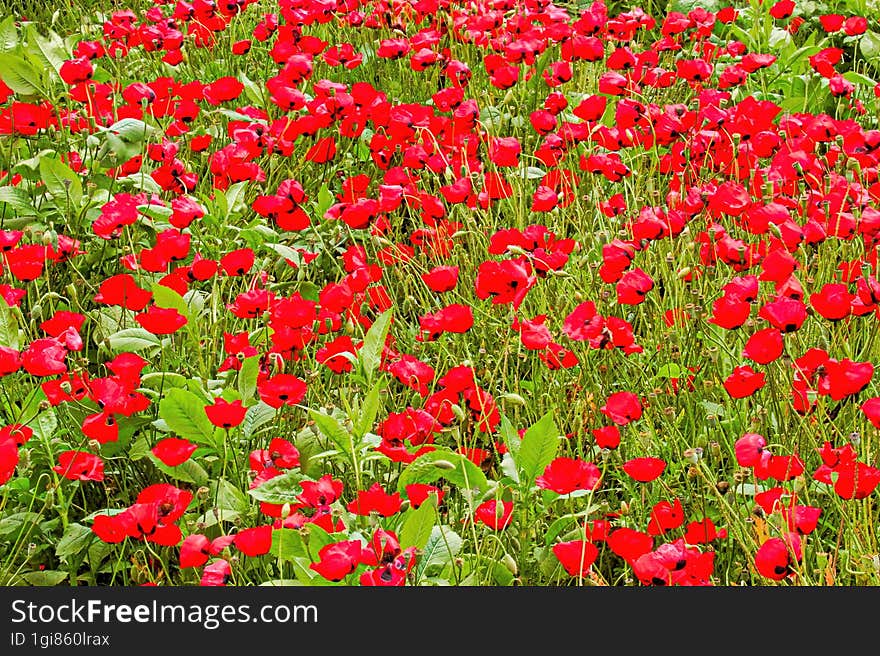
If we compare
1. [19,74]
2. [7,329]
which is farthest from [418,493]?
[19,74]

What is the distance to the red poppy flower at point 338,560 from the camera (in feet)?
4.55

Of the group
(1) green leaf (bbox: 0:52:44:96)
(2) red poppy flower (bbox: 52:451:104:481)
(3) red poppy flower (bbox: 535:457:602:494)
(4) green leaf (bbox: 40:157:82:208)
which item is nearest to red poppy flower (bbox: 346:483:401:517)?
(3) red poppy flower (bbox: 535:457:602:494)

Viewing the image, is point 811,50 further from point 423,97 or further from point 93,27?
point 93,27

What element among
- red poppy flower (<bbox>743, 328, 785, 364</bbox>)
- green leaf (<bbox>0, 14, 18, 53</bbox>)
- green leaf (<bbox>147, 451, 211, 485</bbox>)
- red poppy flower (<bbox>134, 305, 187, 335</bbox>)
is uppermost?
green leaf (<bbox>0, 14, 18, 53</bbox>)

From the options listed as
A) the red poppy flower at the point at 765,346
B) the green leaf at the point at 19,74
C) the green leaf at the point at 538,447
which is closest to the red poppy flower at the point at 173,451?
the green leaf at the point at 538,447

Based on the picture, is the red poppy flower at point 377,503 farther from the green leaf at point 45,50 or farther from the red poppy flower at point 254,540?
the green leaf at point 45,50

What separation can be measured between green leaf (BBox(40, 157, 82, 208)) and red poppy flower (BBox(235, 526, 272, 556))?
52.2 inches

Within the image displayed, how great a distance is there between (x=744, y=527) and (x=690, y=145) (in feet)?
4.33

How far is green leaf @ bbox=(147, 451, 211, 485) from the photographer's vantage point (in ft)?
6.23

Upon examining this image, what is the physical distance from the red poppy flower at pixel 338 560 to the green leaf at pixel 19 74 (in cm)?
205

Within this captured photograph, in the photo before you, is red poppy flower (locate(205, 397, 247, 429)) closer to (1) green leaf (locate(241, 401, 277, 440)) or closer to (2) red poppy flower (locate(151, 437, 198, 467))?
(2) red poppy flower (locate(151, 437, 198, 467))

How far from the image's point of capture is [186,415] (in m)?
1.88

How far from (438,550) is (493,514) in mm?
96

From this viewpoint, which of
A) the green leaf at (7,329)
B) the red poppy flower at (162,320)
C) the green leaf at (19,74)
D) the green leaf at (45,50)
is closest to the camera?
the red poppy flower at (162,320)
